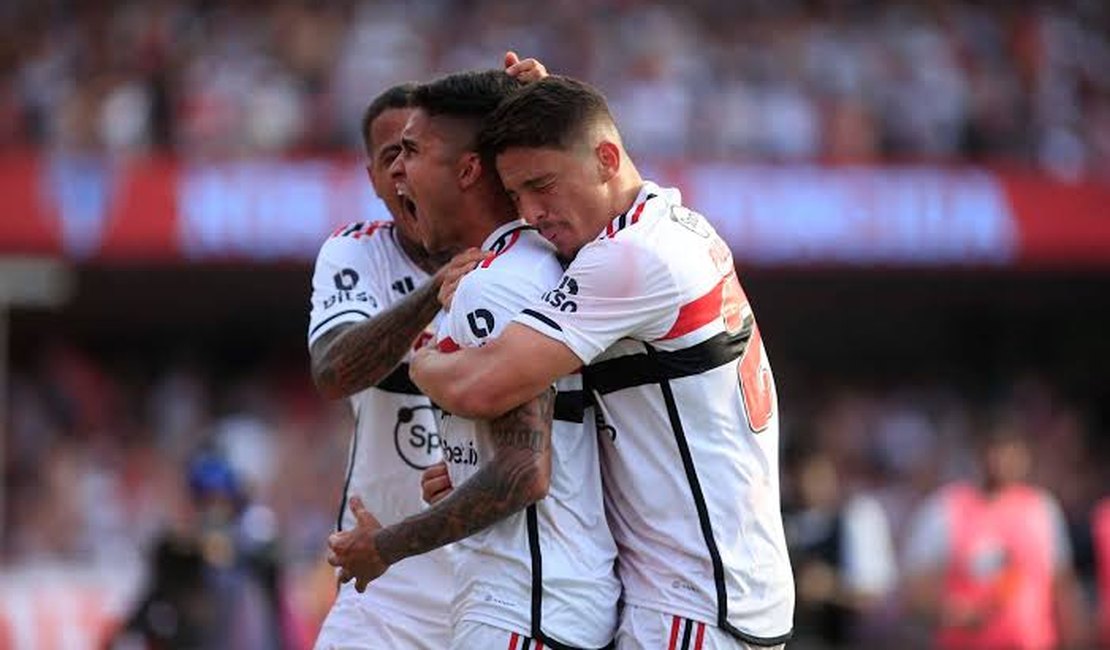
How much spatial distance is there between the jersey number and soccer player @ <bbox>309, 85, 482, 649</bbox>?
3.99 ft

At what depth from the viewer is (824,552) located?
36.5 ft

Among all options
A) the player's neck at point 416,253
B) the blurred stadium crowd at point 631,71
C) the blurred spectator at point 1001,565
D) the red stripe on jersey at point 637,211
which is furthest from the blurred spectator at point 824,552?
the red stripe on jersey at point 637,211

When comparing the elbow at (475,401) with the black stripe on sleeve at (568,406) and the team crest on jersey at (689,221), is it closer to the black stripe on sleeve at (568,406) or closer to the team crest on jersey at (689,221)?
the black stripe on sleeve at (568,406)

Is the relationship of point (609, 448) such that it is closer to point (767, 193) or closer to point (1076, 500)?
point (767, 193)

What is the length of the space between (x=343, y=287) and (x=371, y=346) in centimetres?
48

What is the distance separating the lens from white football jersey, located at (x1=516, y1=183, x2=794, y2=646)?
443cm

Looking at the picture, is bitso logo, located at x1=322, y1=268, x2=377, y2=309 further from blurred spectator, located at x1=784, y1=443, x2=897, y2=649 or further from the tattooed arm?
blurred spectator, located at x1=784, y1=443, x2=897, y2=649

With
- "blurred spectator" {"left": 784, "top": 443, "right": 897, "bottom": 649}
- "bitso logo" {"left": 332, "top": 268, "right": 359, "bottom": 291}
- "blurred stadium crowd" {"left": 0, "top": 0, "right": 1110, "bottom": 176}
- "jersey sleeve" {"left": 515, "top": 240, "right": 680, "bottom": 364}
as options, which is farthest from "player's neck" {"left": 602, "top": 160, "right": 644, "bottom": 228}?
"blurred stadium crowd" {"left": 0, "top": 0, "right": 1110, "bottom": 176}

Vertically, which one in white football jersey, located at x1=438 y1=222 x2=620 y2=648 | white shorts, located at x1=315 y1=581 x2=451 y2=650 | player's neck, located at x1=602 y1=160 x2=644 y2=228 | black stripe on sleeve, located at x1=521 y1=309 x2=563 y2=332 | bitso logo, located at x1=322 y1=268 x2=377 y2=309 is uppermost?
player's neck, located at x1=602 y1=160 x2=644 y2=228

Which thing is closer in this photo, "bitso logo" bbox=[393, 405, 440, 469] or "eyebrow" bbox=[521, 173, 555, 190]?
"eyebrow" bbox=[521, 173, 555, 190]

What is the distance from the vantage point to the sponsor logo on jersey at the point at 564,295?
4.41 meters

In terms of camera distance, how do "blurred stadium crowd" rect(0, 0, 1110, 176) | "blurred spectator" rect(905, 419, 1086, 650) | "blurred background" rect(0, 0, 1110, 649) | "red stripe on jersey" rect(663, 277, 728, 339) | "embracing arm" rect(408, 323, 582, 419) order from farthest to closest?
1. "blurred stadium crowd" rect(0, 0, 1110, 176)
2. "blurred background" rect(0, 0, 1110, 649)
3. "blurred spectator" rect(905, 419, 1086, 650)
4. "red stripe on jersey" rect(663, 277, 728, 339)
5. "embracing arm" rect(408, 323, 582, 419)

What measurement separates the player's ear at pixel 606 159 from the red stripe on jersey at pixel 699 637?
1.05m

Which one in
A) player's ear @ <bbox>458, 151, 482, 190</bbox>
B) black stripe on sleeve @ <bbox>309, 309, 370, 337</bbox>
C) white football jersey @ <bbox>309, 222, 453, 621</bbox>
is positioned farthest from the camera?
white football jersey @ <bbox>309, 222, 453, 621</bbox>
